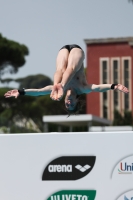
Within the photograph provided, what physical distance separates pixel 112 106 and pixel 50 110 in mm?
6423

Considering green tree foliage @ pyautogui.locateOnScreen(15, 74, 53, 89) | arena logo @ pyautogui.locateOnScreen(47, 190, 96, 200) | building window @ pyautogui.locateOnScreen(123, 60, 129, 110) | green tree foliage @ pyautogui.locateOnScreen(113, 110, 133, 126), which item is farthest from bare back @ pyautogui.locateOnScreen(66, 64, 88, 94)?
green tree foliage @ pyautogui.locateOnScreen(15, 74, 53, 89)

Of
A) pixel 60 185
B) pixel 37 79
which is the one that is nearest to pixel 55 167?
pixel 60 185

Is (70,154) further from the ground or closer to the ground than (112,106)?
closer to the ground

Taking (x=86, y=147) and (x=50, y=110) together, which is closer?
(x=86, y=147)

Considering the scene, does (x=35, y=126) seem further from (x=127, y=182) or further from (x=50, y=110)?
(x=127, y=182)

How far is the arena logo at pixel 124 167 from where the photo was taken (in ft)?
22.6

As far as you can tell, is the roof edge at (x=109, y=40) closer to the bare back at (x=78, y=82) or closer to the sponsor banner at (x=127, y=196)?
the bare back at (x=78, y=82)

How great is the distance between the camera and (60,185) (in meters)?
7.09

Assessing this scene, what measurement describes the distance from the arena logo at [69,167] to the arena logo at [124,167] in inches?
11.2

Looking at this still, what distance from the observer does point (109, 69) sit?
5806 cm

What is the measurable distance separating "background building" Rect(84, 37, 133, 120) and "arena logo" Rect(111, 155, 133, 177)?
48.9 metres

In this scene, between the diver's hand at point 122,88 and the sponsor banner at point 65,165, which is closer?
the sponsor banner at point 65,165

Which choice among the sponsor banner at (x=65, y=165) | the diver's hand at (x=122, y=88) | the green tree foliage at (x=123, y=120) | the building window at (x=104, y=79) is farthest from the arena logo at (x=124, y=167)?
the building window at (x=104, y=79)

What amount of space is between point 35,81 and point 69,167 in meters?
74.9
